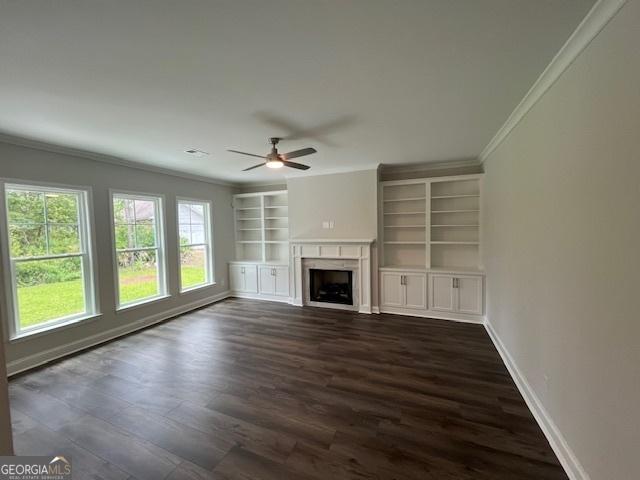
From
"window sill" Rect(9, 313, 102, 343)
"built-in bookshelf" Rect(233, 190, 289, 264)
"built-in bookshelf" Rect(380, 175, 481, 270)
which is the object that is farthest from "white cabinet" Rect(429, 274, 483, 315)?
"window sill" Rect(9, 313, 102, 343)

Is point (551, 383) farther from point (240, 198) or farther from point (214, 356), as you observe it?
point (240, 198)

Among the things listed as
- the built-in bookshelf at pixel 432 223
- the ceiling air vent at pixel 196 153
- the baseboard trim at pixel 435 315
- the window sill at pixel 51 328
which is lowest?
the baseboard trim at pixel 435 315

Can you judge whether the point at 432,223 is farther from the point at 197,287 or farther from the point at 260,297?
the point at 197,287

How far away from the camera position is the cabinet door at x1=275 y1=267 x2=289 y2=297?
5.76 metres

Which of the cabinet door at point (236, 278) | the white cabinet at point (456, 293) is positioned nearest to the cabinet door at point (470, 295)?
the white cabinet at point (456, 293)

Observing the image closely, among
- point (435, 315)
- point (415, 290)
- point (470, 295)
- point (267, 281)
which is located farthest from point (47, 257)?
point (470, 295)

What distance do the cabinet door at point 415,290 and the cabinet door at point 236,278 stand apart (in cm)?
356

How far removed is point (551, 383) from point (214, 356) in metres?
3.25

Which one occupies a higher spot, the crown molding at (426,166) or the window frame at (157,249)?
the crown molding at (426,166)

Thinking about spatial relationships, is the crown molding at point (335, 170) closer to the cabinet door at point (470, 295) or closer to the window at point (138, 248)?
the cabinet door at point (470, 295)

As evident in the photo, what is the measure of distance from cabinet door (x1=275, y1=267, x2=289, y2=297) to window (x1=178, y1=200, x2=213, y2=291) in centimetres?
141

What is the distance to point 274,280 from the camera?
5.87 meters

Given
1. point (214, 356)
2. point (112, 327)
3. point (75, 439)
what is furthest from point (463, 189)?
point (112, 327)

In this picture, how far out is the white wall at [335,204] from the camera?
493 cm
